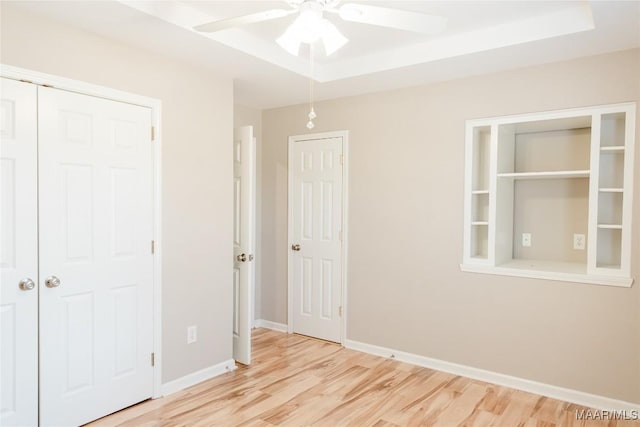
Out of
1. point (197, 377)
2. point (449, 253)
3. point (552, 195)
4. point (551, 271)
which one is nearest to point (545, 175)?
point (552, 195)

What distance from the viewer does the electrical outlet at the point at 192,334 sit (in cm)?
328

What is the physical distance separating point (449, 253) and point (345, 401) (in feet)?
4.74

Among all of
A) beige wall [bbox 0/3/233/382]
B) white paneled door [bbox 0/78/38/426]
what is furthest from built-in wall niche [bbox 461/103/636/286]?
white paneled door [bbox 0/78/38/426]

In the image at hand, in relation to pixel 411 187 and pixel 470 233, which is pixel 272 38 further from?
pixel 470 233

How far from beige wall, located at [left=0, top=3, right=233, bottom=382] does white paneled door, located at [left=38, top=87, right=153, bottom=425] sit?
0.15 meters

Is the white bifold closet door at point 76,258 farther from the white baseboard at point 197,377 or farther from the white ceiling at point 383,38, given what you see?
the white ceiling at point 383,38

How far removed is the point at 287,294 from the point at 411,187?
181 cm

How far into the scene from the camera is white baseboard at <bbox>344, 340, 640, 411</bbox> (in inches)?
116

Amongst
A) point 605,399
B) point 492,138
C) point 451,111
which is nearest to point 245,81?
point 451,111

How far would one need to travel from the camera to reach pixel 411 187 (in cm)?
382

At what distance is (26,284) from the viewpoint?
2.38 m

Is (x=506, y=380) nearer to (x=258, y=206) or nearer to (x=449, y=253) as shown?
(x=449, y=253)

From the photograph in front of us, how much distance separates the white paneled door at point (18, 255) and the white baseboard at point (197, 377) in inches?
34.1

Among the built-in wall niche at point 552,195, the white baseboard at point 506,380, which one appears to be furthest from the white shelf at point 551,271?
the white baseboard at point 506,380
